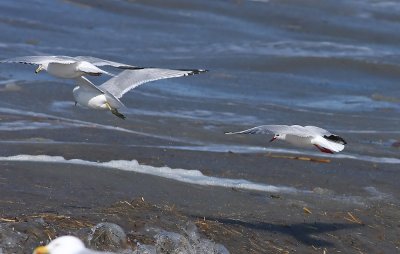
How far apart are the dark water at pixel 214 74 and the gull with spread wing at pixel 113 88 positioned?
1.93 feet

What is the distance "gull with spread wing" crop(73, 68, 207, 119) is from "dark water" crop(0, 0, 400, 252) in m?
0.59

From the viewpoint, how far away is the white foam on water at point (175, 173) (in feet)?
29.2

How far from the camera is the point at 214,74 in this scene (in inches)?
589

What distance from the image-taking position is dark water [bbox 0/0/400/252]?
35.4 ft

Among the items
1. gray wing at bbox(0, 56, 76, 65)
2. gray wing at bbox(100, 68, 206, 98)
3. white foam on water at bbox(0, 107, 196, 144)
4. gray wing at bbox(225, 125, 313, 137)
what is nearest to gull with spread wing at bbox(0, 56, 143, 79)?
gray wing at bbox(0, 56, 76, 65)

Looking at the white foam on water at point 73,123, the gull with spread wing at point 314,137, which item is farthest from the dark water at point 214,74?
the gull with spread wing at point 314,137

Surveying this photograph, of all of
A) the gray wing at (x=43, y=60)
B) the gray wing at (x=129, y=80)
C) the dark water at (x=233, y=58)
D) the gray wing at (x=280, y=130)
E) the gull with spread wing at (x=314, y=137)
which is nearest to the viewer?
the gray wing at (x=280, y=130)

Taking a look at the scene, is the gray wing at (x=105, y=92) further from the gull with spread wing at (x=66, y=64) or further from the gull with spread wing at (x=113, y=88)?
the gull with spread wing at (x=66, y=64)

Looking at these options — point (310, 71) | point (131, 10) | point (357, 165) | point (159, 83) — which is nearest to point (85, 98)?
point (357, 165)

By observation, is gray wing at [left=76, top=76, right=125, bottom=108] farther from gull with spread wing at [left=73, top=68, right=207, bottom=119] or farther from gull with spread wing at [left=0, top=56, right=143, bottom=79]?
gull with spread wing at [left=0, top=56, right=143, bottom=79]

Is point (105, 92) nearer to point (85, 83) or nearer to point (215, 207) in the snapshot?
point (85, 83)

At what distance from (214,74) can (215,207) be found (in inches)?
275

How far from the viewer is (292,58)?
1620 cm

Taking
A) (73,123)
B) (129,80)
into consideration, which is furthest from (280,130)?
(73,123)
